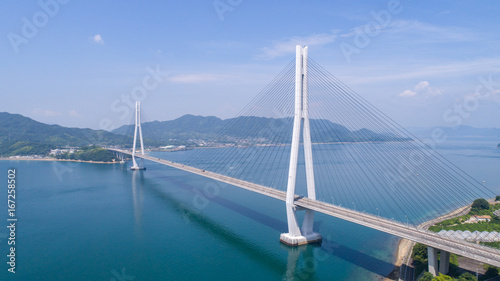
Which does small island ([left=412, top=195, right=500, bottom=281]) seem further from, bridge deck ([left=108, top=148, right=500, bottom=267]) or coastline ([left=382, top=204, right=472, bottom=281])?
bridge deck ([left=108, top=148, right=500, bottom=267])

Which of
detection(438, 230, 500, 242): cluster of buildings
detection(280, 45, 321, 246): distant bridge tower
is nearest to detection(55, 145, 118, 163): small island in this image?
detection(280, 45, 321, 246): distant bridge tower

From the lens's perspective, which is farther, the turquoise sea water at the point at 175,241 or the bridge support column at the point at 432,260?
the turquoise sea water at the point at 175,241

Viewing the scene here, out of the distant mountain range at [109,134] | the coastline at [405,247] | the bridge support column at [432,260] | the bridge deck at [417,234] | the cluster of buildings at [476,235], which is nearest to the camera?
the bridge deck at [417,234]

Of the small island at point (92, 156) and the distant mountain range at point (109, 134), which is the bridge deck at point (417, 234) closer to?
the distant mountain range at point (109, 134)

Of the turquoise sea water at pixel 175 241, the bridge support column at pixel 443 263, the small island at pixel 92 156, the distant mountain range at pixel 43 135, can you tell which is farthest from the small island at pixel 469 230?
the distant mountain range at pixel 43 135

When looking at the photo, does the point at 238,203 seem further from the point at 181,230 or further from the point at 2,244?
the point at 2,244

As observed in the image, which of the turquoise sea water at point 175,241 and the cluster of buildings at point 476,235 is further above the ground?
the cluster of buildings at point 476,235

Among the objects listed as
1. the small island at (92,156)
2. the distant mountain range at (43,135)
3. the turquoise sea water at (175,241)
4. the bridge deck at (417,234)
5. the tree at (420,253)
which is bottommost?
the turquoise sea water at (175,241)
